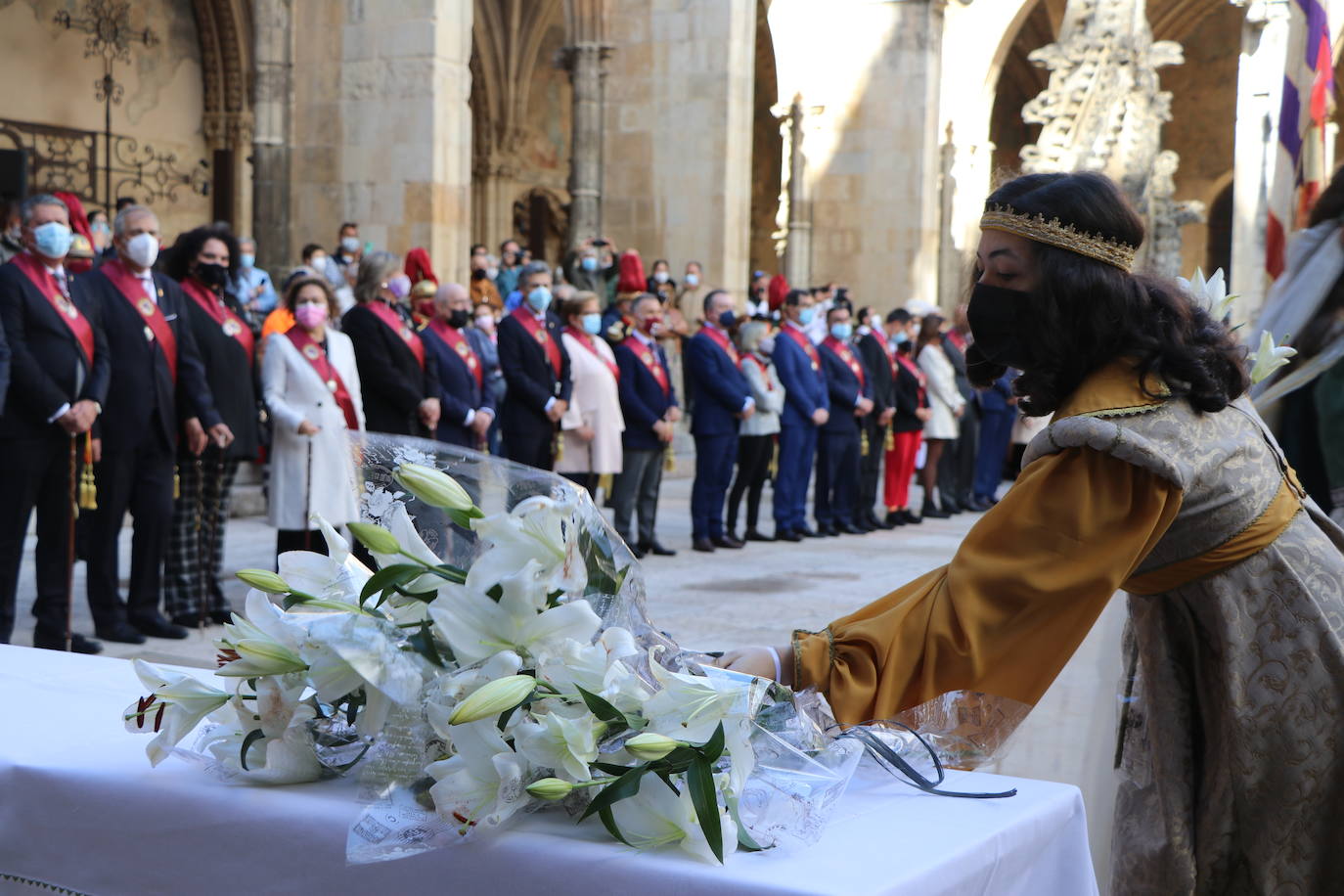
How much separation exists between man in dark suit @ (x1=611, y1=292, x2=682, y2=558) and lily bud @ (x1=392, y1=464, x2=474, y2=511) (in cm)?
830

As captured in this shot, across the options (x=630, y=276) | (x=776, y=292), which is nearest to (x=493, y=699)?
(x=630, y=276)

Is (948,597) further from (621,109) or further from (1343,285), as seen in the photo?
(621,109)

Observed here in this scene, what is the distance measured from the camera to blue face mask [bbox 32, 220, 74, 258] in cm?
596

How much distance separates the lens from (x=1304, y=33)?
4926mm

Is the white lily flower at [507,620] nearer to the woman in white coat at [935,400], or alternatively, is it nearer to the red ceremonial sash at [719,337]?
the red ceremonial sash at [719,337]

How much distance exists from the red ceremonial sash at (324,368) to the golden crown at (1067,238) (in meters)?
5.36

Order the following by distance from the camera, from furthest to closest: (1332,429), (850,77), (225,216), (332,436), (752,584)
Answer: (225,216) < (850,77) < (752,584) < (332,436) < (1332,429)

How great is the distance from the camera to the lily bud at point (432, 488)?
5.18 feet

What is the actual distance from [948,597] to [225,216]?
70.8 feet

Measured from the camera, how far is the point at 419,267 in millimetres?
10812

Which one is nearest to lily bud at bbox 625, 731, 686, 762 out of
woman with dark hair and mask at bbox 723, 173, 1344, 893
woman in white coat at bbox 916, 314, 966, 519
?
woman with dark hair and mask at bbox 723, 173, 1344, 893

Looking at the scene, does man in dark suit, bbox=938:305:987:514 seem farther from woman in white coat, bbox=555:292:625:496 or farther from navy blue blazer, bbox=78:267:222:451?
navy blue blazer, bbox=78:267:222:451

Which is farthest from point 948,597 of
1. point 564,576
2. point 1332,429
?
point 1332,429

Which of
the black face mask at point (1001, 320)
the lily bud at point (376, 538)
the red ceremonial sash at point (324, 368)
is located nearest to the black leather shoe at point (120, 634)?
the red ceremonial sash at point (324, 368)
